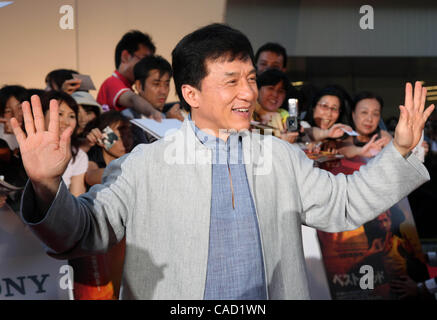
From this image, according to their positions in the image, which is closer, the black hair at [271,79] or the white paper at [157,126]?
the white paper at [157,126]

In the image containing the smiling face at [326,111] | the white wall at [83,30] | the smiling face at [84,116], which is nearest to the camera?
the smiling face at [84,116]

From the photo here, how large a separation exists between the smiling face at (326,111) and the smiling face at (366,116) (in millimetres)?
171

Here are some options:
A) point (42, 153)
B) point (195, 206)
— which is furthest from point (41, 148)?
point (195, 206)

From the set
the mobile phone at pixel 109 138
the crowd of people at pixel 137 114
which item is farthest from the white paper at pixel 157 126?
the mobile phone at pixel 109 138

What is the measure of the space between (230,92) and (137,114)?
1452 mm

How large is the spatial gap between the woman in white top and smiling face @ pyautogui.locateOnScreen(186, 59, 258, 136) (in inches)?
48.6

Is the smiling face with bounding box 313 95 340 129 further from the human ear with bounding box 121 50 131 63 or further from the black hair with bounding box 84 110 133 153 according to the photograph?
the human ear with bounding box 121 50 131 63

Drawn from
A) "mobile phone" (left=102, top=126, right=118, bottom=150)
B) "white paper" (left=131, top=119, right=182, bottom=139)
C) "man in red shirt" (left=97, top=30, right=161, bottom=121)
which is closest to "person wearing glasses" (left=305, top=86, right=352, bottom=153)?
"white paper" (left=131, top=119, right=182, bottom=139)

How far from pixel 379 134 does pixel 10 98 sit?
2.35 metres

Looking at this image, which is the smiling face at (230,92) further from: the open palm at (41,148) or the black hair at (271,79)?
the black hair at (271,79)

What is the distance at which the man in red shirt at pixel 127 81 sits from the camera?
2.90 m

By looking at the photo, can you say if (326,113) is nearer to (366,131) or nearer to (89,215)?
(366,131)

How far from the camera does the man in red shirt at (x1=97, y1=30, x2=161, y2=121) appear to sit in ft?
9.52

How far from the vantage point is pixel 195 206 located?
1392 millimetres
